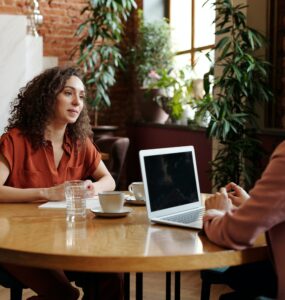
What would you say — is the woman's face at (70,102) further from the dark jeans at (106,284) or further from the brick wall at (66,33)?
the brick wall at (66,33)

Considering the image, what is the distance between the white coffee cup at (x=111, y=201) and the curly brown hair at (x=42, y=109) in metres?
0.67

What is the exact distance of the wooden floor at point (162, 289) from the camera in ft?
12.1

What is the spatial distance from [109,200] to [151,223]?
0.58ft

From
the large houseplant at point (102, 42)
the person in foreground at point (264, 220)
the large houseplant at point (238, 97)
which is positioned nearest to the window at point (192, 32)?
the large houseplant at point (102, 42)

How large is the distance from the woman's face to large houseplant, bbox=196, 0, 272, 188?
1.40 metres

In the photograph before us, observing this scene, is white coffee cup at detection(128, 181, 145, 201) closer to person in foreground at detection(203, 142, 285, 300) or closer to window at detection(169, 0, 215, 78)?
person in foreground at detection(203, 142, 285, 300)

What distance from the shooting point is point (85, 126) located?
2781 millimetres

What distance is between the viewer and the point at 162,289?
3.82 metres

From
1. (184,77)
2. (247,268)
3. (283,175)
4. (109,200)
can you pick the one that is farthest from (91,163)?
(184,77)

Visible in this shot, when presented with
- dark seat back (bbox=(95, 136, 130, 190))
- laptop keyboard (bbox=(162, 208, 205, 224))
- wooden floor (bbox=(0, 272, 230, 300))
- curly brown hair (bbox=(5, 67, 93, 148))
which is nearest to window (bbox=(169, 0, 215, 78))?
dark seat back (bbox=(95, 136, 130, 190))

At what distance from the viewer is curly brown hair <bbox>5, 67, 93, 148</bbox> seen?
2615 millimetres

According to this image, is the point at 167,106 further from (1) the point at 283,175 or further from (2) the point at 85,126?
(1) the point at 283,175

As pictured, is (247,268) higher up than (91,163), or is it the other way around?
(91,163)

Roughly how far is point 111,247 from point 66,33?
5.37 metres
